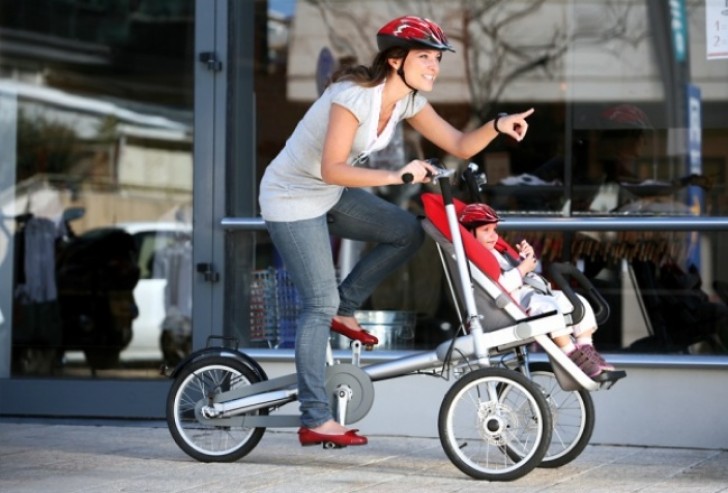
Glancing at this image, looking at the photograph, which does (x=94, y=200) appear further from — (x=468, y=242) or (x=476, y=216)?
(x=468, y=242)

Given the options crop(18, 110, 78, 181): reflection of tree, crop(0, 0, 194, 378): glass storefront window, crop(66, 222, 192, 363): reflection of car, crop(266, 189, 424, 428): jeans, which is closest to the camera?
crop(266, 189, 424, 428): jeans

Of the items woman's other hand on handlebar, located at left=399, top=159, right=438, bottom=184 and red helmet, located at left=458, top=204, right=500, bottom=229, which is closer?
woman's other hand on handlebar, located at left=399, top=159, right=438, bottom=184

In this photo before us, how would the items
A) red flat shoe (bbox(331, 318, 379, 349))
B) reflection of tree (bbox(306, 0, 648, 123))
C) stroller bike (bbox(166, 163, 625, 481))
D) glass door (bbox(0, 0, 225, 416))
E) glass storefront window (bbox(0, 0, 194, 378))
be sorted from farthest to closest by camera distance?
reflection of tree (bbox(306, 0, 648, 123)), glass storefront window (bbox(0, 0, 194, 378)), glass door (bbox(0, 0, 225, 416)), red flat shoe (bbox(331, 318, 379, 349)), stroller bike (bbox(166, 163, 625, 481))

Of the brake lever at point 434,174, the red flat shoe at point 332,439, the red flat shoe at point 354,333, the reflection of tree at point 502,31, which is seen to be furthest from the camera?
the reflection of tree at point 502,31

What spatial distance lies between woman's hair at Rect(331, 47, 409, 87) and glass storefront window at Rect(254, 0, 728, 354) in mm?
1910

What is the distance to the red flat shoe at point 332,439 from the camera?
575 cm

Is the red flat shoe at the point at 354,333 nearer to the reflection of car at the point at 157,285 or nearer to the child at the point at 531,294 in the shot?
the child at the point at 531,294

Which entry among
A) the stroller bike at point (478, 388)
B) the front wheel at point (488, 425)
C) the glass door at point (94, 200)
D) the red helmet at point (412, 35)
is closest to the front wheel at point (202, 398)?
the stroller bike at point (478, 388)

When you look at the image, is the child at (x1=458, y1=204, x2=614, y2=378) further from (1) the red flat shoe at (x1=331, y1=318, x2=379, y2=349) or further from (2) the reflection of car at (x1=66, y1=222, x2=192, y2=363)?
(2) the reflection of car at (x1=66, y1=222, x2=192, y2=363)

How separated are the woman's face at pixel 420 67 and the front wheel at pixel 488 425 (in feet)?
3.76

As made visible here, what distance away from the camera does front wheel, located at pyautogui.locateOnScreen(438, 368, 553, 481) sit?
5613 millimetres

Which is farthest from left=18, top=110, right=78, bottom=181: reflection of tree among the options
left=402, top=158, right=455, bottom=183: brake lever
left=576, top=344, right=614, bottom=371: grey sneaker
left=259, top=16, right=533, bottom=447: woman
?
left=576, top=344, right=614, bottom=371: grey sneaker

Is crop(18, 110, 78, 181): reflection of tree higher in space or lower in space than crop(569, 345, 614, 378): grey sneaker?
higher

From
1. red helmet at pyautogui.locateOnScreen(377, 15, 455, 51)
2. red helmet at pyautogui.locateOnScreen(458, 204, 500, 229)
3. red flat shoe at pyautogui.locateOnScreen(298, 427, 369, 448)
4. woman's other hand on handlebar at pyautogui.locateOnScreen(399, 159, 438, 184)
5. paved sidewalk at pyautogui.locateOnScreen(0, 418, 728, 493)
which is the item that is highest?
red helmet at pyautogui.locateOnScreen(377, 15, 455, 51)
